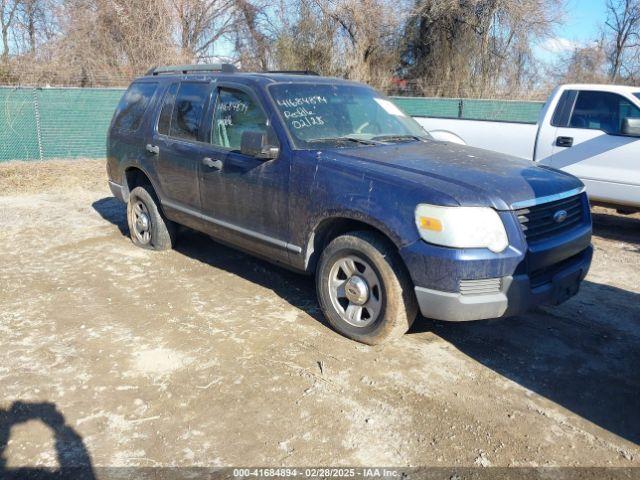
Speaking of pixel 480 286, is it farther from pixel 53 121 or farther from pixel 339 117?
pixel 53 121

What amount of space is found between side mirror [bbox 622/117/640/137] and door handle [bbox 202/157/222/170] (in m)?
4.96

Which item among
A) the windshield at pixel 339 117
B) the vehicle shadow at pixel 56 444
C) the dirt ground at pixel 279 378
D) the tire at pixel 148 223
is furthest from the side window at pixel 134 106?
the vehicle shadow at pixel 56 444

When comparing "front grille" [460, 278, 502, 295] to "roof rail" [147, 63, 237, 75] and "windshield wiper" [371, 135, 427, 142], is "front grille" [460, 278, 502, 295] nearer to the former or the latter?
"windshield wiper" [371, 135, 427, 142]

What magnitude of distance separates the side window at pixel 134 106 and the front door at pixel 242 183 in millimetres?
1400

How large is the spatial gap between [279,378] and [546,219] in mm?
2099

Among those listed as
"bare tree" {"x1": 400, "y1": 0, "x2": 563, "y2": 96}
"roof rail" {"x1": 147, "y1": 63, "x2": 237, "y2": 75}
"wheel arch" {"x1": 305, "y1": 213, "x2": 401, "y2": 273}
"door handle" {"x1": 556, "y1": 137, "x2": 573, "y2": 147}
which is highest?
"bare tree" {"x1": 400, "y1": 0, "x2": 563, "y2": 96}

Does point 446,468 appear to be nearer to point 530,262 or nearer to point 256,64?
point 530,262

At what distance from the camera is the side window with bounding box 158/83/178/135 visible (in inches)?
227

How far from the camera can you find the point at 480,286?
3.55 m

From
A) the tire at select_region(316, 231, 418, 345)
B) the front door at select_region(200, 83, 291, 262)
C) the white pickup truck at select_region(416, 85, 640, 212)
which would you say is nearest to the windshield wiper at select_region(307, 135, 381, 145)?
the front door at select_region(200, 83, 291, 262)

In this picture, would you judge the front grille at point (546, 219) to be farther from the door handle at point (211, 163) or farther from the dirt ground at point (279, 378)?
the door handle at point (211, 163)

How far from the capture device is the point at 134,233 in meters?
6.62

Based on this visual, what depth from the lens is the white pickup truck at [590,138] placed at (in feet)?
22.7

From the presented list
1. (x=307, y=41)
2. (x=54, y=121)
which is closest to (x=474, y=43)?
(x=307, y=41)
